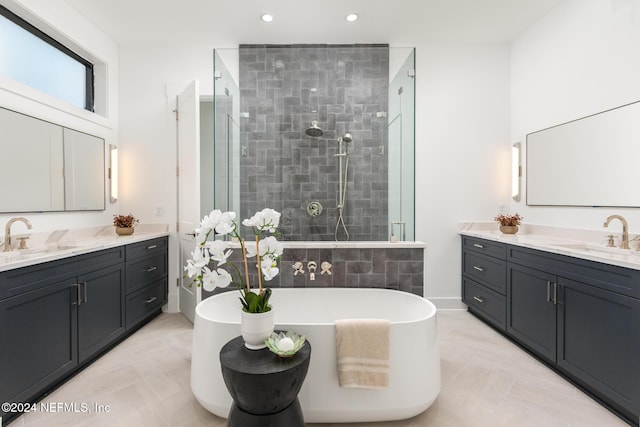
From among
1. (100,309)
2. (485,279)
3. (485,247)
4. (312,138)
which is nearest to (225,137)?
(312,138)

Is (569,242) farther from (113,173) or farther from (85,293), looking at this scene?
(113,173)

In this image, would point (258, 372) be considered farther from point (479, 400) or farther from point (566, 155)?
point (566, 155)

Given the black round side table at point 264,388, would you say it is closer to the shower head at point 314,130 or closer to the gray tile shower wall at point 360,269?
the gray tile shower wall at point 360,269

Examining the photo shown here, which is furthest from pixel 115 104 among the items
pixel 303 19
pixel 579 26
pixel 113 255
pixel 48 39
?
pixel 579 26

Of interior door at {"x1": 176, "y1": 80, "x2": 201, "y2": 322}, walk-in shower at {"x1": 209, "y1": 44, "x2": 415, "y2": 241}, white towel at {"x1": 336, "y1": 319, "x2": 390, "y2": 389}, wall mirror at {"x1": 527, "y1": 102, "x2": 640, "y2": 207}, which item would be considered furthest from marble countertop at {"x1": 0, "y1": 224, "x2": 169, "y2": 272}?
wall mirror at {"x1": 527, "y1": 102, "x2": 640, "y2": 207}

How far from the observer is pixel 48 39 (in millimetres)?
2789

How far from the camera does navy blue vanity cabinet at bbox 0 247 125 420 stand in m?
1.70

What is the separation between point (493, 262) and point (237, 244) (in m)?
2.35

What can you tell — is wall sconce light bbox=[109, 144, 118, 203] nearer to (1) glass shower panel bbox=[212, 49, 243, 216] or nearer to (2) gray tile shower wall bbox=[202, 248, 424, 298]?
(1) glass shower panel bbox=[212, 49, 243, 216]

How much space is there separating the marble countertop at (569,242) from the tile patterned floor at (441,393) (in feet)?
2.92

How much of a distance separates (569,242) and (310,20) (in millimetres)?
3056

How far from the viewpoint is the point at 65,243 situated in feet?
8.41

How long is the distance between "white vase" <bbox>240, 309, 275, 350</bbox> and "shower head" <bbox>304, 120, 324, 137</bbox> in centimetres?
177

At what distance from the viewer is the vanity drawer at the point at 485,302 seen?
283cm
